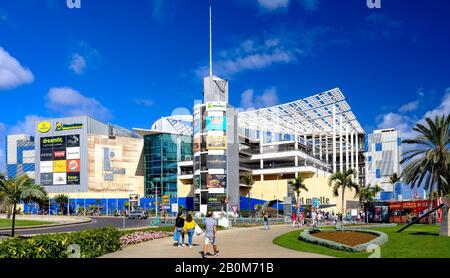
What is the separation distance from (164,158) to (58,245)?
96.5 metres

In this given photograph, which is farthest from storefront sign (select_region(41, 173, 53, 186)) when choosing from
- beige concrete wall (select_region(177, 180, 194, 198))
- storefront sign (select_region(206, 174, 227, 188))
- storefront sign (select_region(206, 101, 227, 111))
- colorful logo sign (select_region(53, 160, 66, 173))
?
storefront sign (select_region(206, 101, 227, 111))

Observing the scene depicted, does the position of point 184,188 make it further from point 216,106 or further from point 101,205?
point 216,106

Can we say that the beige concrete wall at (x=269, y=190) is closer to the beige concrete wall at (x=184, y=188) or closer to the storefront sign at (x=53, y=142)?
the beige concrete wall at (x=184, y=188)

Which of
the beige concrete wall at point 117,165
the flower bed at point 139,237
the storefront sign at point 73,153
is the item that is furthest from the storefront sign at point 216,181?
the flower bed at point 139,237

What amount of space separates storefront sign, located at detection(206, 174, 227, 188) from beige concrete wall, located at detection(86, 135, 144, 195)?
38398mm

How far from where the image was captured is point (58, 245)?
14984 mm

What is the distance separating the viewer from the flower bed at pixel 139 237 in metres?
23.4

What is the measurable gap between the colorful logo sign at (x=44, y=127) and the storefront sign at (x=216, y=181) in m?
54.8

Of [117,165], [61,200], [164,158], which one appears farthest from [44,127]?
[164,158]

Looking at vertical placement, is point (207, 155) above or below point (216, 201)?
above

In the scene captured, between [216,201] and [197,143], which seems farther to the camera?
[197,143]

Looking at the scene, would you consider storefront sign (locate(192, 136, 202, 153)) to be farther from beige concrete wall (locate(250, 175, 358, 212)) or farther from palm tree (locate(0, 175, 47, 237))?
palm tree (locate(0, 175, 47, 237))
